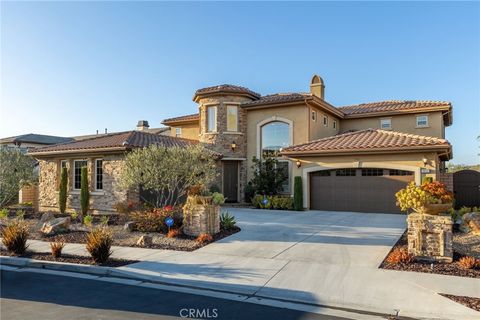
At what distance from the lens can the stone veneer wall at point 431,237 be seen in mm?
7984

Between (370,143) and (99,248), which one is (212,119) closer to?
(370,143)

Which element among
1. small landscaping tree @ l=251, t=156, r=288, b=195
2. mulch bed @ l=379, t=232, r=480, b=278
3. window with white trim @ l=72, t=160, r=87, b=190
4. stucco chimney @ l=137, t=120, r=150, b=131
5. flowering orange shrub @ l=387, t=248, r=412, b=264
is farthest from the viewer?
stucco chimney @ l=137, t=120, r=150, b=131

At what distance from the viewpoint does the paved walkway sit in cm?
581

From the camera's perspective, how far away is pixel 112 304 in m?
5.71

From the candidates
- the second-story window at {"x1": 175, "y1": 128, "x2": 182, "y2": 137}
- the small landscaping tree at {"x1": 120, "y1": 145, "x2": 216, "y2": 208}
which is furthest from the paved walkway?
the second-story window at {"x1": 175, "y1": 128, "x2": 182, "y2": 137}

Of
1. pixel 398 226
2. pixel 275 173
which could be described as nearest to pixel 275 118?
pixel 275 173

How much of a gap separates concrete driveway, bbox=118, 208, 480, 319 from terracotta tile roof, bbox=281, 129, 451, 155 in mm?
5131

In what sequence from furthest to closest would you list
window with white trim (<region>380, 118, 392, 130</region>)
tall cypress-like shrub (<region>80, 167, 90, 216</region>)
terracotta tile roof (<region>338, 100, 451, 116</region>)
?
window with white trim (<region>380, 118, 392, 130</region>), terracotta tile roof (<region>338, 100, 451, 116</region>), tall cypress-like shrub (<region>80, 167, 90, 216</region>)

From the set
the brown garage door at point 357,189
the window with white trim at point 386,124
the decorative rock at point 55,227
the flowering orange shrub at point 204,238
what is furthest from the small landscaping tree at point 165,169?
the window with white trim at point 386,124

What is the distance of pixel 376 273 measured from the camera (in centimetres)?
721

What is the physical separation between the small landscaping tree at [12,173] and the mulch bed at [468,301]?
1952 centimetres

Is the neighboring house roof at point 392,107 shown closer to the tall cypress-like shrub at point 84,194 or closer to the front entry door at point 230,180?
the front entry door at point 230,180

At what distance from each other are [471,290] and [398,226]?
6.74 metres

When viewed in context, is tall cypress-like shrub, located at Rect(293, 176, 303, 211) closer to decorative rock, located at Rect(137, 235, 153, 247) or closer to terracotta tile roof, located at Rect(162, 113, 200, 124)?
decorative rock, located at Rect(137, 235, 153, 247)
